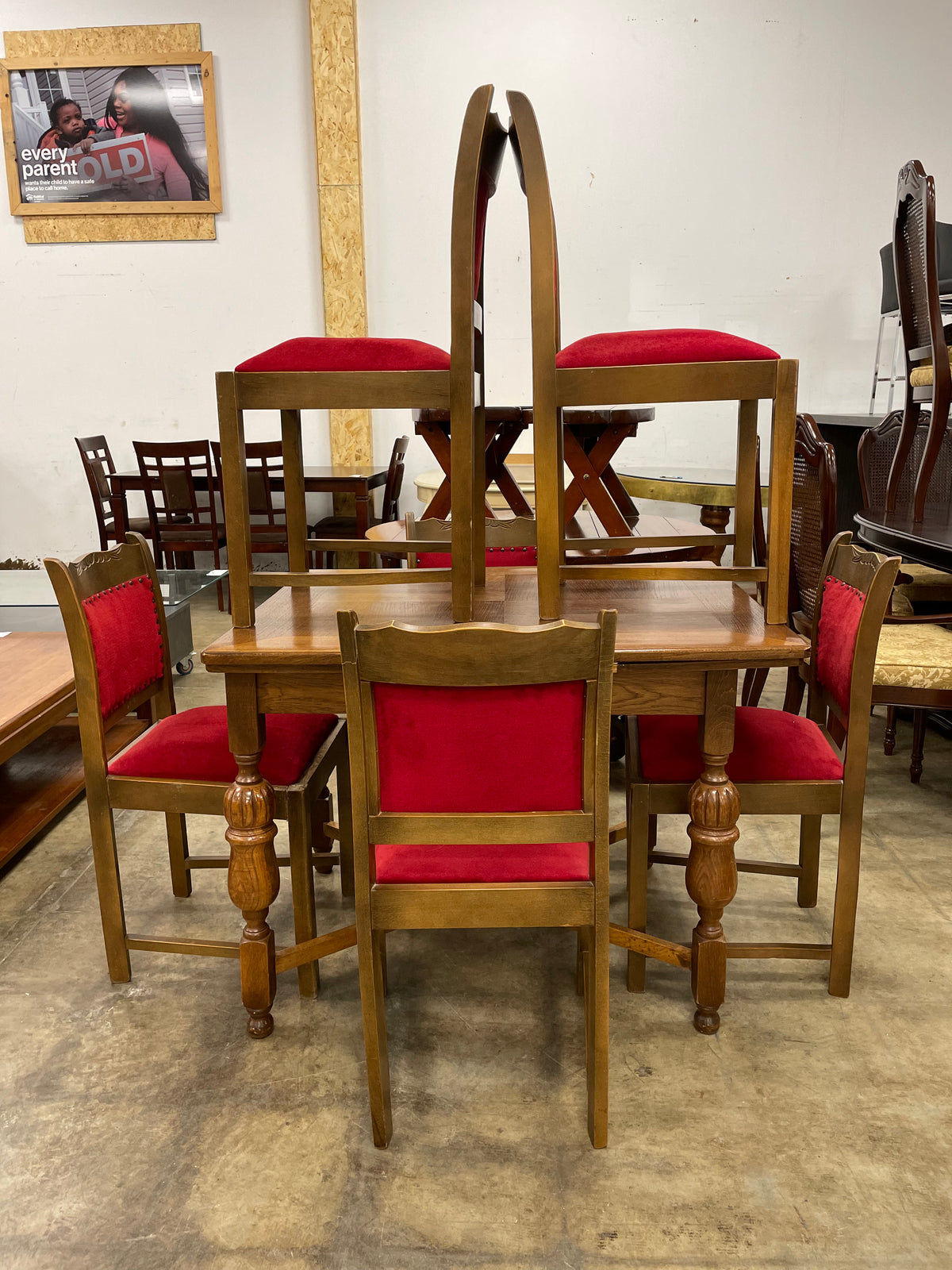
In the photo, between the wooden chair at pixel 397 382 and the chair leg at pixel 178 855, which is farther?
the chair leg at pixel 178 855

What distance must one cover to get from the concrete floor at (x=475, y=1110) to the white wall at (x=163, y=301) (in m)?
4.67

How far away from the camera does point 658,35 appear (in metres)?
5.55

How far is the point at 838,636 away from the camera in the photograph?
184 centimetres

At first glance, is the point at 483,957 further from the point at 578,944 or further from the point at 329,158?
the point at 329,158

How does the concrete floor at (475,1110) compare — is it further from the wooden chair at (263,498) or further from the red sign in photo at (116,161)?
the red sign in photo at (116,161)

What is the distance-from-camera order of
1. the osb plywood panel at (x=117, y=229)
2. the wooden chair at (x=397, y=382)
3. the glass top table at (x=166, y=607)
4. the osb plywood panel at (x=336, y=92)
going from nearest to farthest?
the wooden chair at (x=397, y=382) → the glass top table at (x=166, y=607) → the osb plywood panel at (x=336, y=92) → the osb plywood panel at (x=117, y=229)

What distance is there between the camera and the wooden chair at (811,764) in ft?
5.72

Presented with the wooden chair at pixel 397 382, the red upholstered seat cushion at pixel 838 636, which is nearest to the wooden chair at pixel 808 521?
the red upholstered seat cushion at pixel 838 636

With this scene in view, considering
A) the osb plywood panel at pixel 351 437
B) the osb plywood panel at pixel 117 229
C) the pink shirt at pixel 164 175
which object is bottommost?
the osb plywood panel at pixel 351 437

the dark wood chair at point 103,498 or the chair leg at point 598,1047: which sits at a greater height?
the dark wood chair at point 103,498

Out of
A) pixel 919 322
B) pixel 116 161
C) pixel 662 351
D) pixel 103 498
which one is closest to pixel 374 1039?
pixel 662 351

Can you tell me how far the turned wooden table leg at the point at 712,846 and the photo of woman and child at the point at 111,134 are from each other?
5644 millimetres

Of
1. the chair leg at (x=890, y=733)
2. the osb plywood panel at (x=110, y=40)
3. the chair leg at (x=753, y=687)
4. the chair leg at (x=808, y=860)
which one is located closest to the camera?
the chair leg at (x=808, y=860)

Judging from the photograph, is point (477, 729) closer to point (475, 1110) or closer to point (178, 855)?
point (475, 1110)
